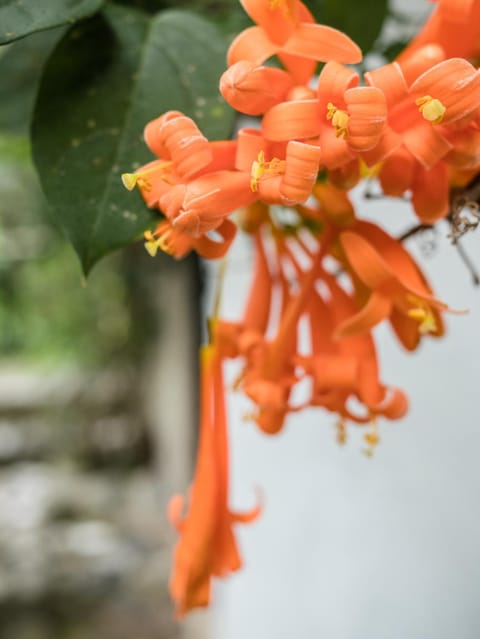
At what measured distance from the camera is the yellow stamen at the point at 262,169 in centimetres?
22

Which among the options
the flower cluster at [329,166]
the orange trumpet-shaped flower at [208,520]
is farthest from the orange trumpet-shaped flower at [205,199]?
the orange trumpet-shaped flower at [208,520]

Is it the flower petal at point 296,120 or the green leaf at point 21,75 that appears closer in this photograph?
the flower petal at point 296,120

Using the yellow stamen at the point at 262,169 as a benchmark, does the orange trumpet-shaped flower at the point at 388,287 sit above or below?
below

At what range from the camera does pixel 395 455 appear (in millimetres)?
676

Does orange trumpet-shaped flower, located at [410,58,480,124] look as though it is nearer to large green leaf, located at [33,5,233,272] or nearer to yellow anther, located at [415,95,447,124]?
yellow anther, located at [415,95,447,124]

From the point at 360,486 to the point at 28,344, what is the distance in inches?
118

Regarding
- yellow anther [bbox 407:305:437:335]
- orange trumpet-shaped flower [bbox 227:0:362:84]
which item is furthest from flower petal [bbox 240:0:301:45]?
yellow anther [bbox 407:305:437:335]

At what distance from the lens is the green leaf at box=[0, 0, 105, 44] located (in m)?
0.25

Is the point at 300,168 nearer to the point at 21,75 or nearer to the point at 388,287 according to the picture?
the point at 388,287

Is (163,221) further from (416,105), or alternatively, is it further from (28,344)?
(28,344)

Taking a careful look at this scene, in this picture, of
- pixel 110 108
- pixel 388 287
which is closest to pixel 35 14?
pixel 110 108

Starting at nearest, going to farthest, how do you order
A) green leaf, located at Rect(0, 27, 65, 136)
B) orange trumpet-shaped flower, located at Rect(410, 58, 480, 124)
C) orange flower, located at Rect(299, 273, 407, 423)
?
orange trumpet-shaped flower, located at Rect(410, 58, 480, 124) → orange flower, located at Rect(299, 273, 407, 423) → green leaf, located at Rect(0, 27, 65, 136)

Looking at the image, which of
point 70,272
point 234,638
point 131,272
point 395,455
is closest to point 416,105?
point 395,455

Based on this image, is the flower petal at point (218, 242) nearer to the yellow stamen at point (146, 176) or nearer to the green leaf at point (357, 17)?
the yellow stamen at point (146, 176)
